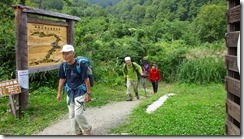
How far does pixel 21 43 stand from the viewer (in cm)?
648

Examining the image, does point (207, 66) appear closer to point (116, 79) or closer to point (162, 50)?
point (116, 79)

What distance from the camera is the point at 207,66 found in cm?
1255

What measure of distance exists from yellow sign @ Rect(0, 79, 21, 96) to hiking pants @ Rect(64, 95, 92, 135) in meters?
1.74

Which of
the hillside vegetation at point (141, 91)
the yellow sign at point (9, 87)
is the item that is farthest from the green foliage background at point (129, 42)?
the yellow sign at point (9, 87)

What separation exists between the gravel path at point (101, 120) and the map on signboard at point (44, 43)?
1.53m

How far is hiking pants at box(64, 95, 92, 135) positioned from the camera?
493 centimetres

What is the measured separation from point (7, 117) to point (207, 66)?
28.1 feet

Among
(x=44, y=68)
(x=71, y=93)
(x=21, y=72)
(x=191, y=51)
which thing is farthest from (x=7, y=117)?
(x=191, y=51)

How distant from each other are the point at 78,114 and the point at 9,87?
77.9 inches

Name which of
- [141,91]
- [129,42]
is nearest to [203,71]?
[141,91]

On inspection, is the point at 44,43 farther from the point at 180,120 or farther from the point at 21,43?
the point at 180,120

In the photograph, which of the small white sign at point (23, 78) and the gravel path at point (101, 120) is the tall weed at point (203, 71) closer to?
the gravel path at point (101, 120)

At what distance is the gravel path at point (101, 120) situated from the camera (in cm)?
561

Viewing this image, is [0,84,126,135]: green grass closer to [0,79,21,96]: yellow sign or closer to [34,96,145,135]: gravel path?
[34,96,145,135]: gravel path
